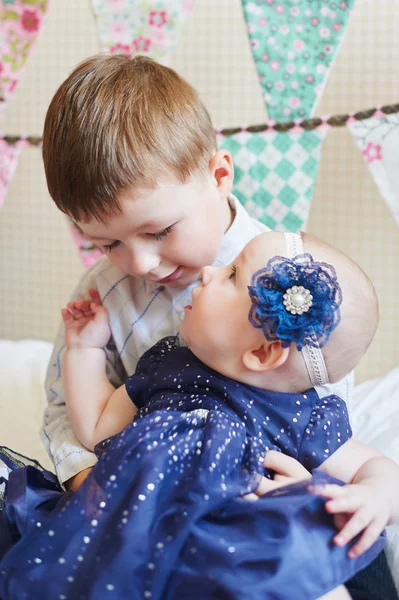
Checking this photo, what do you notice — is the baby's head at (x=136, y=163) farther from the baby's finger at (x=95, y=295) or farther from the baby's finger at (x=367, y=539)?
the baby's finger at (x=367, y=539)

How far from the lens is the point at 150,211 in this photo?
3.28ft

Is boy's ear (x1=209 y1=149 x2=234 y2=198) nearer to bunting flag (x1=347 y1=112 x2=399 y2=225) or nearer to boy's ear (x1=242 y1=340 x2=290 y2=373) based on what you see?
boy's ear (x1=242 y1=340 x2=290 y2=373)

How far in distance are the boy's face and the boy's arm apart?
0.62 ft

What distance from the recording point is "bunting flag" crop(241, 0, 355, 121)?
1608 millimetres

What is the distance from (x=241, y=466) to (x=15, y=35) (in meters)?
1.42

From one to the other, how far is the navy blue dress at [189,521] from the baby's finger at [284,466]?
16 mm

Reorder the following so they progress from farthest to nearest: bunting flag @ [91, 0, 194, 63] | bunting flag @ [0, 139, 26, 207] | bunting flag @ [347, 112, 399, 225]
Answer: bunting flag @ [0, 139, 26, 207] → bunting flag @ [91, 0, 194, 63] → bunting flag @ [347, 112, 399, 225]

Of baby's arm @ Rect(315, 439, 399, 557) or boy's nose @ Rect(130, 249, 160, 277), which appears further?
boy's nose @ Rect(130, 249, 160, 277)

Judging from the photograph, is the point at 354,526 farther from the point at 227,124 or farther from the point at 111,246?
the point at 227,124

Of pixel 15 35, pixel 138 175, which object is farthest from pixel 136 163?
pixel 15 35

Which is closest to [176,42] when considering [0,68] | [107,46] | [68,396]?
[107,46]

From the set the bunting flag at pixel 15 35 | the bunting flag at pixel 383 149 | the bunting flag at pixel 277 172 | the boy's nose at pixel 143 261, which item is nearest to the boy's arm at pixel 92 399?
the boy's nose at pixel 143 261

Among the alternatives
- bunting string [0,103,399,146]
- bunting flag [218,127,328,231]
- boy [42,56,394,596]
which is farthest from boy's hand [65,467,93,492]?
bunting string [0,103,399,146]

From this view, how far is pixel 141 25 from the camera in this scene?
1.73 m
